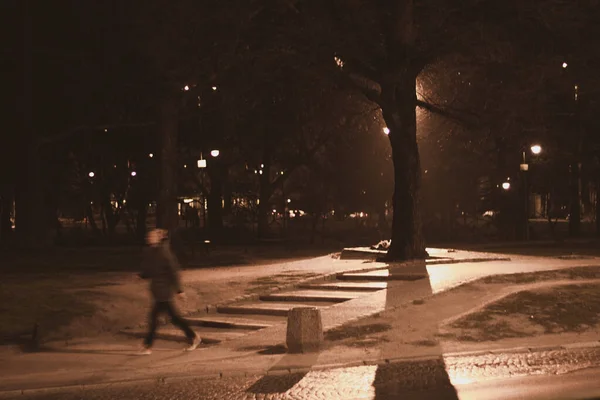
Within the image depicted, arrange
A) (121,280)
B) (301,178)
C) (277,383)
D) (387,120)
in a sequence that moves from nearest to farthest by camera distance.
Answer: (277,383) → (121,280) → (387,120) → (301,178)

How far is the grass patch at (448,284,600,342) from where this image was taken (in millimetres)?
13693

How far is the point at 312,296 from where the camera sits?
17.3m

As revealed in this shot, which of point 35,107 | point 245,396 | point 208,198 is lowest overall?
point 245,396

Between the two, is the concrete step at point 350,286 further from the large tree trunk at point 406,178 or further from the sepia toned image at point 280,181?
the large tree trunk at point 406,178

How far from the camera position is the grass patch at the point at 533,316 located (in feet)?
44.9

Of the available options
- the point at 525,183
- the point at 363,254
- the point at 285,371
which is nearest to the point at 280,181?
the point at 525,183

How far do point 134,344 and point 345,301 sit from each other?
4.41 metres

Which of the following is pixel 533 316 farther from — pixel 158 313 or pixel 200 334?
pixel 158 313

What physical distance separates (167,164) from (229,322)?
12.8 m

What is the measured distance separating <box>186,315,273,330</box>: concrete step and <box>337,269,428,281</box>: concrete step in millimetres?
4204

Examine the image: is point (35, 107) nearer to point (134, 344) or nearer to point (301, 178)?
point (134, 344)

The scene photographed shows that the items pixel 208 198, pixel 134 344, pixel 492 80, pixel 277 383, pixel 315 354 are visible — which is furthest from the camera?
pixel 208 198

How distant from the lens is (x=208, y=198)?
48.8m

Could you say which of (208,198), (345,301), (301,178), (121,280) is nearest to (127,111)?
(208,198)
